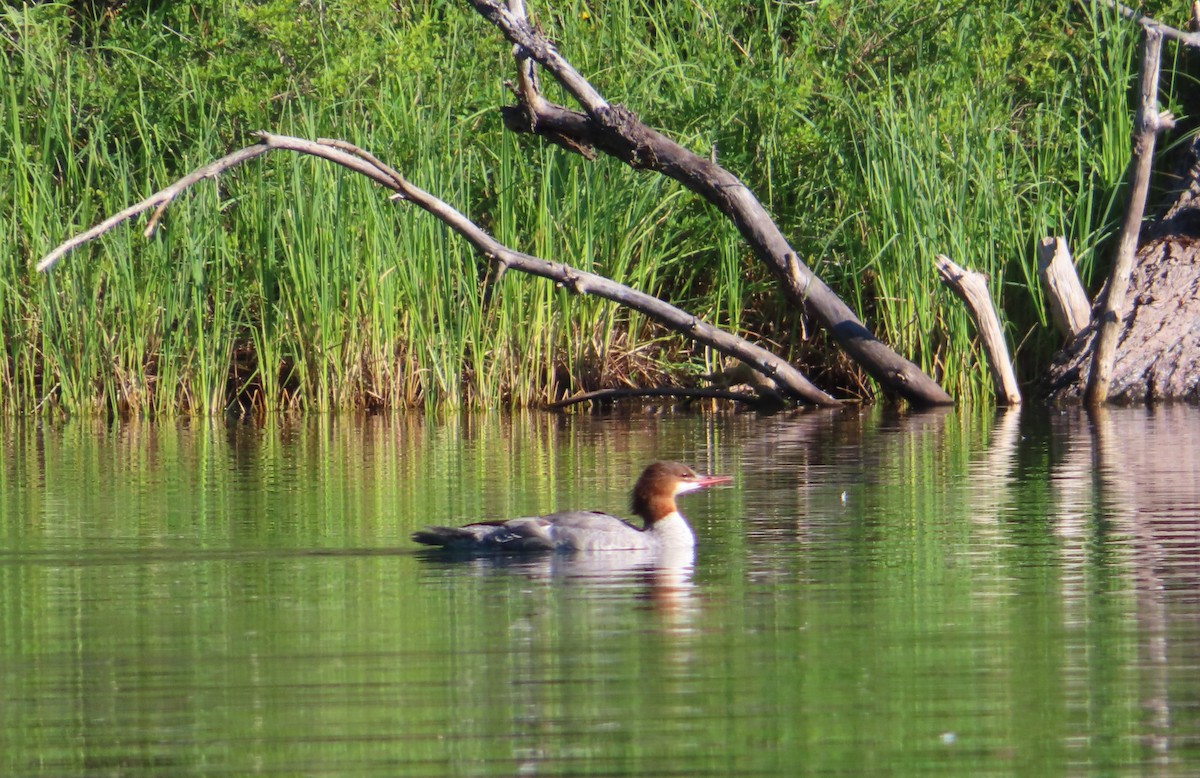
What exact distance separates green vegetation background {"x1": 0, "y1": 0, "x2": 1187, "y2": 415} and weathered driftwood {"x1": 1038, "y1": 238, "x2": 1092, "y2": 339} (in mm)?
252

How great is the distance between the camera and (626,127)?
1300cm

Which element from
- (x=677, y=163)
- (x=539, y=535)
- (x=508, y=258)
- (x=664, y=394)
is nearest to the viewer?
(x=539, y=535)

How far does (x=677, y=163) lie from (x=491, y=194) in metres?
2.12

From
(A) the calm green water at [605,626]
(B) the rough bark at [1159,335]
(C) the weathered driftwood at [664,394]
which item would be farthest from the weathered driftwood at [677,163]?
(A) the calm green water at [605,626]

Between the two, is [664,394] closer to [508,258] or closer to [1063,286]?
[508,258]

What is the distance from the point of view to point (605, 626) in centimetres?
570

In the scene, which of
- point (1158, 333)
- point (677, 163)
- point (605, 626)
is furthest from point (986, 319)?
point (605, 626)

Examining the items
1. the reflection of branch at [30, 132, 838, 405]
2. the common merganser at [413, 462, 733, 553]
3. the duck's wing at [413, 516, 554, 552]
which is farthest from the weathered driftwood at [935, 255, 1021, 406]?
the duck's wing at [413, 516, 554, 552]

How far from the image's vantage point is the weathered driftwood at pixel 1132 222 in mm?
12977

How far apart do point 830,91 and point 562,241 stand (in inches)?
92.8

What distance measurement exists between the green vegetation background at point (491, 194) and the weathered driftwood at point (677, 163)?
1.45ft

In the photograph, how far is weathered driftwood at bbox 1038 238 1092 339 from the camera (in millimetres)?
14078

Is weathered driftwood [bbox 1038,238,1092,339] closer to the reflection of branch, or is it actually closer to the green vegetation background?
the green vegetation background

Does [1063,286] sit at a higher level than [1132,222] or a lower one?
lower
